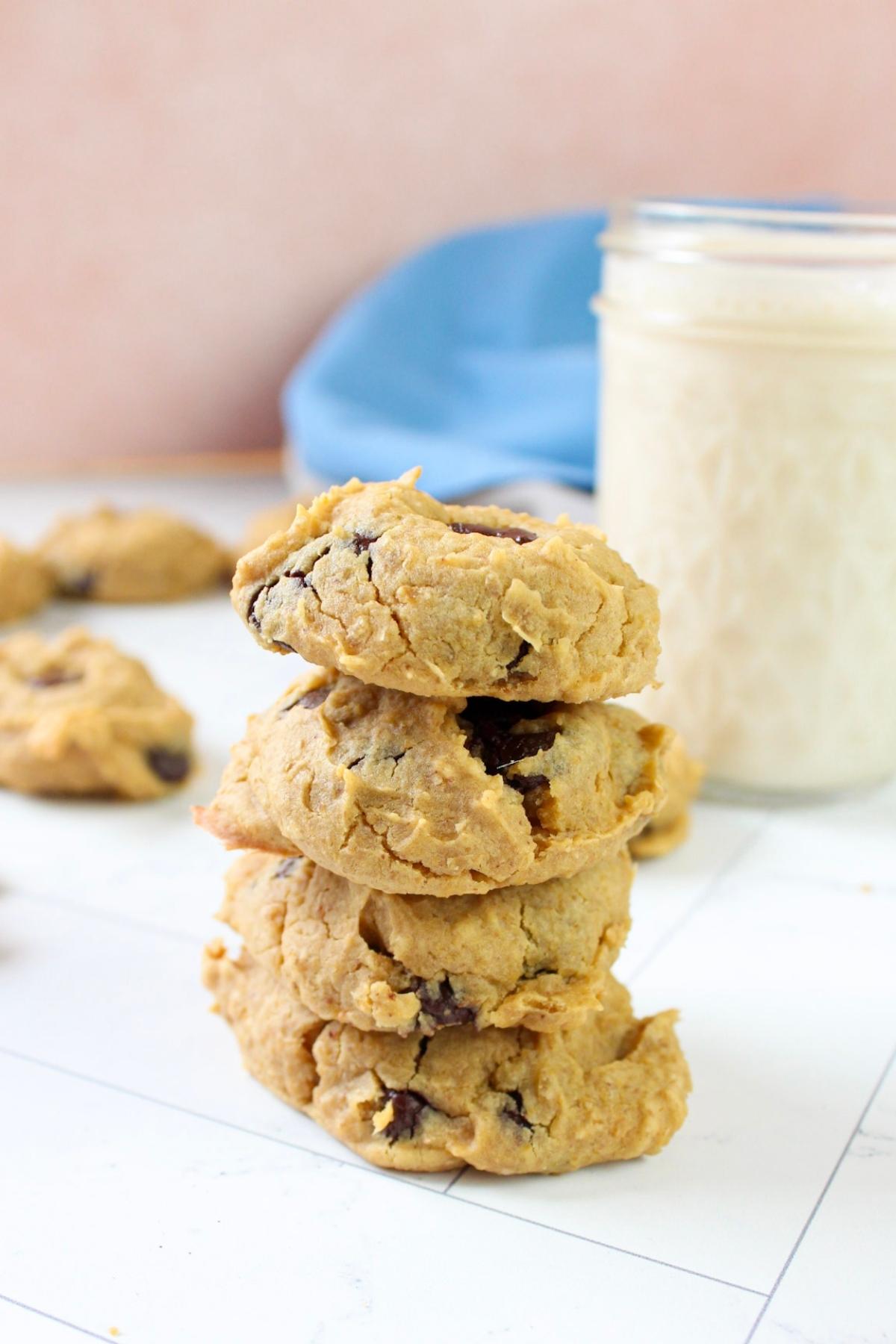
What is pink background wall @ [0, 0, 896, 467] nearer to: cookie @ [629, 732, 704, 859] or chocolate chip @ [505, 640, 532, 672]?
cookie @ [629, 732, 704, 859]

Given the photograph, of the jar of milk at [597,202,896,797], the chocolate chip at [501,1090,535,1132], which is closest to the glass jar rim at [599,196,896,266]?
the jar of milk at [597,202,896,797]

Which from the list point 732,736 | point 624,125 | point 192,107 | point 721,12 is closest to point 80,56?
point 192,107

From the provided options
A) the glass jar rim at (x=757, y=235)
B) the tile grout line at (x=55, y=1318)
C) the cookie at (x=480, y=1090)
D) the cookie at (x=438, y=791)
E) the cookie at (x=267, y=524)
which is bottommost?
the cookie at (x=267, y=524)

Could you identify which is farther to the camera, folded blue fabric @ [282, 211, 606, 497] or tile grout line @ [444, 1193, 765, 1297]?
folded blue fabric @ [282, 211, 606, 497]

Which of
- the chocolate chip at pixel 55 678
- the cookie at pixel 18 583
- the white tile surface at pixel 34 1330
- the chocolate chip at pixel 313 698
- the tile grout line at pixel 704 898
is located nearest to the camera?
the white tile surface at pixel 34 1330

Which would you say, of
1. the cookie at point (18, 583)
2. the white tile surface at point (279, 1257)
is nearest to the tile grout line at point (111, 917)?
the white tile surface at point (279, 1257)

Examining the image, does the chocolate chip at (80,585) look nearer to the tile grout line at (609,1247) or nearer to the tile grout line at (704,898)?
the tile grout line at (704,898)

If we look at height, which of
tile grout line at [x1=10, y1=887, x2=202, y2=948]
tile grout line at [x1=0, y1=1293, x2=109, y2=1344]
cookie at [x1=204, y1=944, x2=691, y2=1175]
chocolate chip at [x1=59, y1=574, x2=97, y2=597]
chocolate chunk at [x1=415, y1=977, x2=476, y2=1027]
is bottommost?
chocolate chip at [x1=59, y1=574, x2=97, y2=597]
